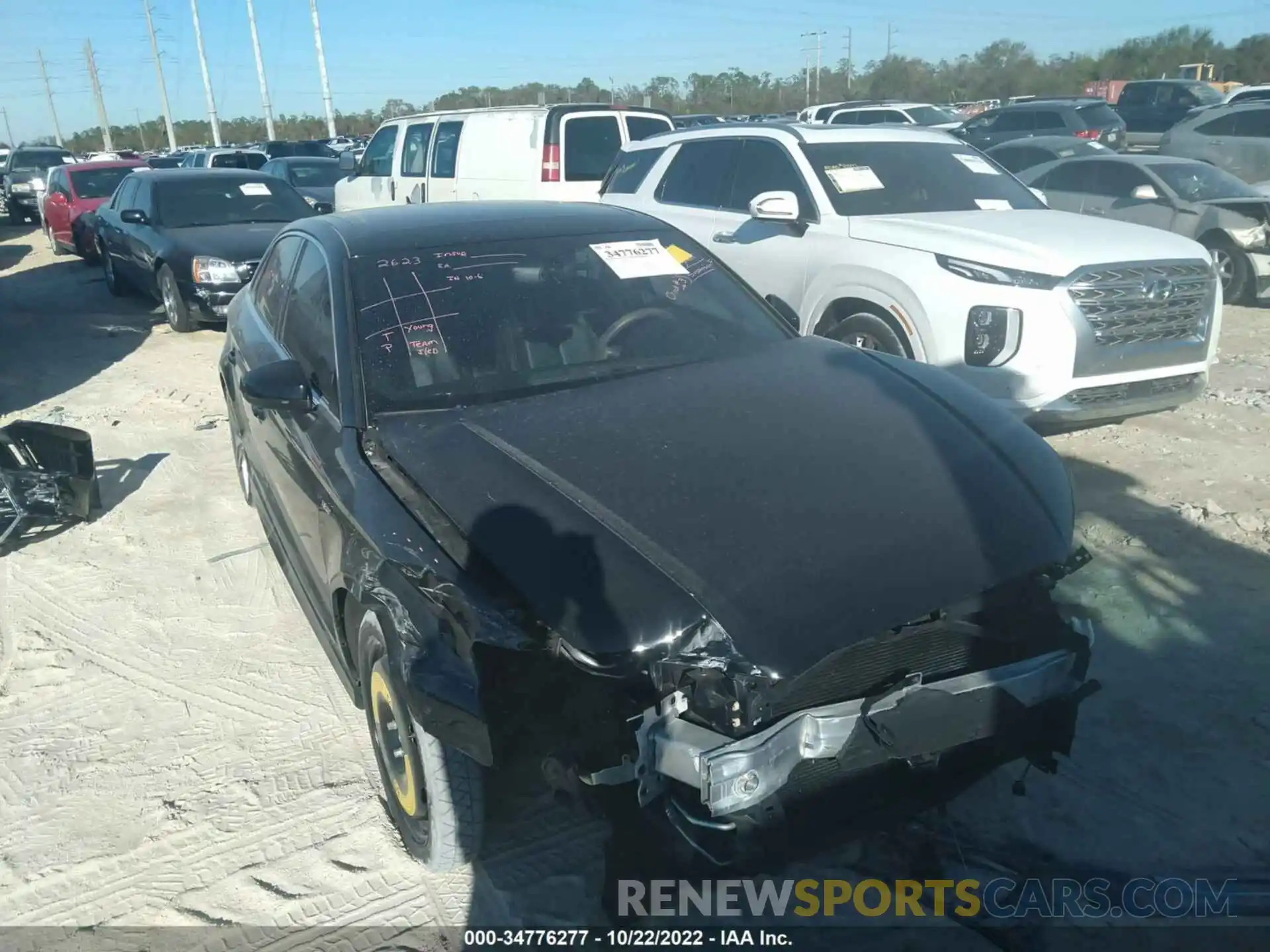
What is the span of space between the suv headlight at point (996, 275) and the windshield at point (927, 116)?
685 inches

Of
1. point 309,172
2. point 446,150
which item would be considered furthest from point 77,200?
point 446,150

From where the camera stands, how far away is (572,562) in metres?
2.46

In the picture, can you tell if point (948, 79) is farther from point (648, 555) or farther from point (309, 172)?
point (648, 555)

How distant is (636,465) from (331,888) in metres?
1.52

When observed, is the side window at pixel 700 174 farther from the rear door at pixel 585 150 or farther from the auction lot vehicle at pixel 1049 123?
the auction lot vehicle at pixel 1049 123

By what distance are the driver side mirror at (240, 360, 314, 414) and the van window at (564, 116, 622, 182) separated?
825 centimetres

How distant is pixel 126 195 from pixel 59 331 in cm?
210

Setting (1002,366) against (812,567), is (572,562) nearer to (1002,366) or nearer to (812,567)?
(812,567)

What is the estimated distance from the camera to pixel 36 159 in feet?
94.8

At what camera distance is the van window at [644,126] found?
11.7 meters

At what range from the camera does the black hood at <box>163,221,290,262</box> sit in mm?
10086

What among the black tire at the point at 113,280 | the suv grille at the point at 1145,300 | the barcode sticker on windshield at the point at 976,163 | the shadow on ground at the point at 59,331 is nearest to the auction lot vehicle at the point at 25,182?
the shadow on ground at the point at 59,331

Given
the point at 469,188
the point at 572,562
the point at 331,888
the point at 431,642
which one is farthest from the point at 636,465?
the point at 469,188

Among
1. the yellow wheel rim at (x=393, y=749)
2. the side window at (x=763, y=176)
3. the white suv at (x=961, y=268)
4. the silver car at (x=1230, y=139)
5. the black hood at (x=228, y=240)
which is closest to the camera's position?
the yellow wheel rim at (x=393, y=749)
